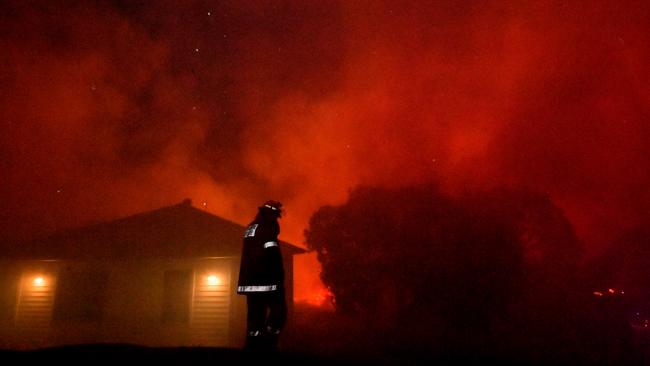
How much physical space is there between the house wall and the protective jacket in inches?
387

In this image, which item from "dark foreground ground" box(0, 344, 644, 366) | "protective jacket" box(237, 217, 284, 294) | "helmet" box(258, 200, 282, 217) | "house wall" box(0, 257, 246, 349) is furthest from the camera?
"house wall" box(0, 257, 246, 349)

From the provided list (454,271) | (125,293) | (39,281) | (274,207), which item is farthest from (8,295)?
(454,271)

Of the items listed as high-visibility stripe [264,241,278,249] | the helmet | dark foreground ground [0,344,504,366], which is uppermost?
the helmet

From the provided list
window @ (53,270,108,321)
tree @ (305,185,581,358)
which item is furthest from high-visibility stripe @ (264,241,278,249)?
window @ (53,270,108,321)

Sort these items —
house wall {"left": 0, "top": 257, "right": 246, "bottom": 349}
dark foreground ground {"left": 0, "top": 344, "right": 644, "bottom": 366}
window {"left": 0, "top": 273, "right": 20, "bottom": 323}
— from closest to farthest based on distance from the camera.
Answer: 1. dark foreground ground {"left": 0, "top": 344, "right": 644, "bottom": 366}
2. house wall {"left": 0, "top": 257, "right": 246, "bottom": 349}
3. window {"left": 0, "top": 273, "right": 20, "bottom": 323}

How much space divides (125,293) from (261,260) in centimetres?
1192

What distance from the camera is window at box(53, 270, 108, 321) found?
1503 centimetres

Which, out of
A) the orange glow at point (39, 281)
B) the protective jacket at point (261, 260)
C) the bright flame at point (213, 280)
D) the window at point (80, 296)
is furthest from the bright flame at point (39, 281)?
the protective jacket at point (261, 260)

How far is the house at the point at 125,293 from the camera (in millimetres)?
14586

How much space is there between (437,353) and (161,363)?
9874 mm

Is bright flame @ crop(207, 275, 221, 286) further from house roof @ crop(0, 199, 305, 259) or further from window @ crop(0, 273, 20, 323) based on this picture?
window @ crop(0, 273, 20, 323)

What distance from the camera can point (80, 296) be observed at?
49.9ft

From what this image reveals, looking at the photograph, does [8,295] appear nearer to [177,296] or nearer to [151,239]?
[151,239]

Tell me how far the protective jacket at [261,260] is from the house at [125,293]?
9486 mm
